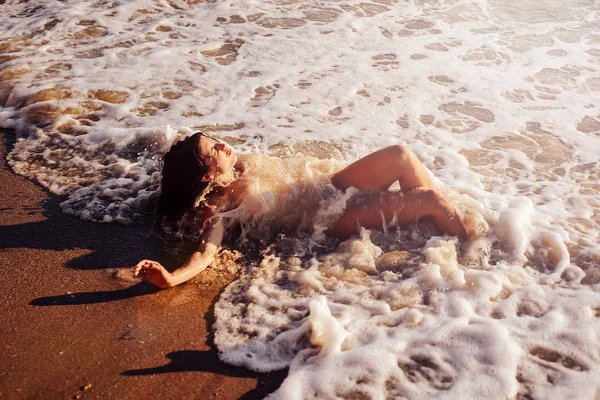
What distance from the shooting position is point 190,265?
127 inches

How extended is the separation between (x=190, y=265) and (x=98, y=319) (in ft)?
2.12

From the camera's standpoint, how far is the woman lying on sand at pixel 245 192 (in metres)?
3.46

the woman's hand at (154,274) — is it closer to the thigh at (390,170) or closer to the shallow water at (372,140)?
the shallow water at (372,140)

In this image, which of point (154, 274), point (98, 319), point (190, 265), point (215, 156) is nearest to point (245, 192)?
point (215, 156)

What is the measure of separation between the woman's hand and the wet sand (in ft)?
0.37

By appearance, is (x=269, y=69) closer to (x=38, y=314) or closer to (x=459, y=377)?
(x=38, y=314)

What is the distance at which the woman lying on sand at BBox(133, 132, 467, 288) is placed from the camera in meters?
3.46

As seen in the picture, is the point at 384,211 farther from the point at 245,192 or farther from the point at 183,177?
the point at 183,177

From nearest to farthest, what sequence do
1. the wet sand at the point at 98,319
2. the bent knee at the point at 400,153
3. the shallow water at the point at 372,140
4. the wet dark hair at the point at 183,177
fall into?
the wet sand at the point at 98,319 < the shallow water at the point at 372,140 < the wet dark hair at the point at 183,177 < the bent knee at the point at 400,153

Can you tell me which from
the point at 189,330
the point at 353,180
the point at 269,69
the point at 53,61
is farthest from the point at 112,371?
the point at 53,61

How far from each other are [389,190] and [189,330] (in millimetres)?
1838

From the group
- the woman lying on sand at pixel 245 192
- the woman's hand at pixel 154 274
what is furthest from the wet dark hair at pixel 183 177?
the woman's hand at pixel 154 274

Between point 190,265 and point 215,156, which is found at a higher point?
point 215,156

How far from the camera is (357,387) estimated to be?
8.02 ft
